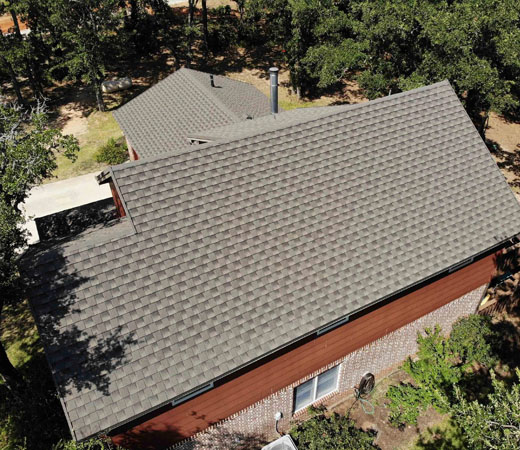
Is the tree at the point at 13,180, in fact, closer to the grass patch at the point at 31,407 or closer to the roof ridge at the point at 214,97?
the grass patch at the point at 31,407

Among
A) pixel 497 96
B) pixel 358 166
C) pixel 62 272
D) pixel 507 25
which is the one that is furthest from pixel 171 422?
pixel 507 25

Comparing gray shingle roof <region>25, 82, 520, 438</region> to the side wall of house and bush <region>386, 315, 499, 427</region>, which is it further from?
bush <region>386, 315, 499, 427</region>

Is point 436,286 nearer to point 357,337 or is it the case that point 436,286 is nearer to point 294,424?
point 357,337

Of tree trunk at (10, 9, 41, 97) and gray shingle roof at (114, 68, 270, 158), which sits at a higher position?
tree trunk at (10, 9, 41, 97)

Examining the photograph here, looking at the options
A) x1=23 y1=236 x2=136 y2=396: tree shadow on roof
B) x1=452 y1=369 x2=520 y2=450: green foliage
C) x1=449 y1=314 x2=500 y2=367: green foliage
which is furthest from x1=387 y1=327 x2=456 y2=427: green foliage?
x1=23 y1=236 x2=136 y2=396: tree shadow on roof

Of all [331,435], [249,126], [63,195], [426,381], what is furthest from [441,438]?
[63,195]

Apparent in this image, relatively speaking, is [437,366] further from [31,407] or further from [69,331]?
[31,407]

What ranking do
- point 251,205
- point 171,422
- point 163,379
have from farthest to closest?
1. point 251,205
2. point 171,422
3. point 163,379
